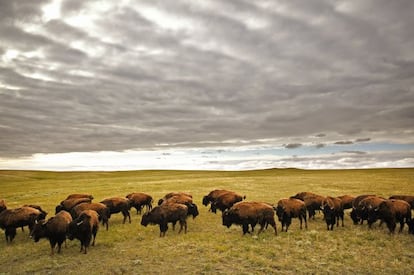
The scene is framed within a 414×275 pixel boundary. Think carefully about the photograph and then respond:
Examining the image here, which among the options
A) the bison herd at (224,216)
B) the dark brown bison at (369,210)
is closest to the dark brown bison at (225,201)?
the bison herd at (224,216)

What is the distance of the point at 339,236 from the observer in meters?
16.8

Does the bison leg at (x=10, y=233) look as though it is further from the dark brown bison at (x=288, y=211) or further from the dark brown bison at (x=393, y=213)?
the dark brown bison at (x=393, y=213)

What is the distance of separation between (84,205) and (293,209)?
1267cm

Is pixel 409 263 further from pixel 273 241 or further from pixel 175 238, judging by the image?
pixel 175 238

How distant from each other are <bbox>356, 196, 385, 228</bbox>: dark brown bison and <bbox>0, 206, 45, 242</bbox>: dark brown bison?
19.4 m

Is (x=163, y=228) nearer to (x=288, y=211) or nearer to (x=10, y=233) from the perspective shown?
(x=288, y=211)

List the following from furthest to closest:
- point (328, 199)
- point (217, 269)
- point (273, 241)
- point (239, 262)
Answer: point (328, 199)
point (273, 241)
point (239, 262)
point (217, 269)

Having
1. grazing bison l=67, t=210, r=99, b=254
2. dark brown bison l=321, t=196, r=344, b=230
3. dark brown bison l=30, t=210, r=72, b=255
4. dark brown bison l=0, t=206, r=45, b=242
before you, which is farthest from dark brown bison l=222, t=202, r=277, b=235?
dark brown bison l=0, t=206, r=45, b=242

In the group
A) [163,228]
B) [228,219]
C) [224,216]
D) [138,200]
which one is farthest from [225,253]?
[138,200]

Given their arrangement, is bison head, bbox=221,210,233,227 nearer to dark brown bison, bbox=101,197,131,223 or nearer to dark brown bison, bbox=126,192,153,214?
dark brown bison, bbox=101,197,131,223

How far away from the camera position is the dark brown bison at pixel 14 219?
17.3m

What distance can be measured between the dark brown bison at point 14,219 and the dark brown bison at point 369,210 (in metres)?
19.4

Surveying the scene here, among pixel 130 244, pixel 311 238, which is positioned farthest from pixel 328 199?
pixel 130 244

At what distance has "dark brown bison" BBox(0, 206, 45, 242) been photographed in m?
17.3
